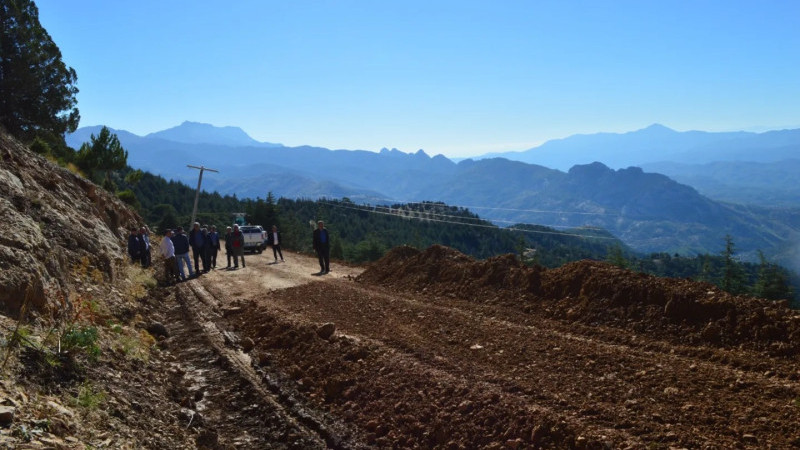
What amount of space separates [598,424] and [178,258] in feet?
51.5

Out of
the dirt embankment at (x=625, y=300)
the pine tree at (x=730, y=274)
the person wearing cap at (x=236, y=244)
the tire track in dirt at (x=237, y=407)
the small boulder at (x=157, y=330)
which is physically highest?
the person wearing cap at (x=236, y=244)

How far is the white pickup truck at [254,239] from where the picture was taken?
32.1 m

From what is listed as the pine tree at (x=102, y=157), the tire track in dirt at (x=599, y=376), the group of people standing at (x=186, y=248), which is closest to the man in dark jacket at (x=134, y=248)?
the group of people standing at (x=186, y=248)

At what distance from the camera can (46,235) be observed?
35.6 ft

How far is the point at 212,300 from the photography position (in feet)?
47.4

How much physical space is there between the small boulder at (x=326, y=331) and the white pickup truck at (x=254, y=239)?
23136mm

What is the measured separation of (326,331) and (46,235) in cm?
641

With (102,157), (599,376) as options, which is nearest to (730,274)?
(599,376)

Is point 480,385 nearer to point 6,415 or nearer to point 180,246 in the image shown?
point 6,415

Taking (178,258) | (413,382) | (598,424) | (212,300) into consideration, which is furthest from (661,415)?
(178,258)

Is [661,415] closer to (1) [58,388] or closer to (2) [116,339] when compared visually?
(1) [58,388]

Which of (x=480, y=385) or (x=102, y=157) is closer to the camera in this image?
(x=480, y=385)

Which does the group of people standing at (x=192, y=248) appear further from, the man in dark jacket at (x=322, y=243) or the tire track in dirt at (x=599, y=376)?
the tire track in dirt at (x=599, y=376)

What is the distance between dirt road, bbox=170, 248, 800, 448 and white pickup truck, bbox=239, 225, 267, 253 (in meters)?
21.3
